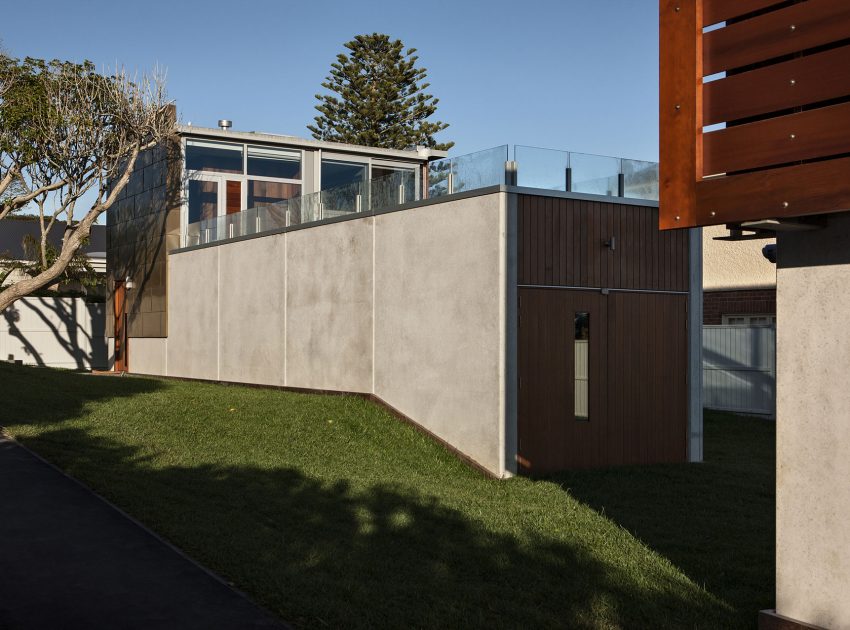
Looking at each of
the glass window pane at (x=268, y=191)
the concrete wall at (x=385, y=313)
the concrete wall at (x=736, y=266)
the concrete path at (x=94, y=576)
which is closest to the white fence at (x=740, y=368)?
the concrete wall at (x=736, y=266)

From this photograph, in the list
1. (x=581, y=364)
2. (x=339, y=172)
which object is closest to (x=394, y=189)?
(x=581, y=364)

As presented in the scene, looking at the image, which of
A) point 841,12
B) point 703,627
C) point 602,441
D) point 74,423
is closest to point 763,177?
point 841,12

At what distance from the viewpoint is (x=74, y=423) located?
50.1 ft

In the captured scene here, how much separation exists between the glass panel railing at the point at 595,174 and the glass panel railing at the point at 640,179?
7.2 inches

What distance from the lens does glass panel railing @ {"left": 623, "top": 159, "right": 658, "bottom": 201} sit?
1586cm

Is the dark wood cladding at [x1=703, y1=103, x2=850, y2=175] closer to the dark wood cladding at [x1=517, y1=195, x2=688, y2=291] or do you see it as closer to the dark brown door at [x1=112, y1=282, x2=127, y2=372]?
the dark wood cladding at [x1=517, y1=195, x2=688, y2=291]

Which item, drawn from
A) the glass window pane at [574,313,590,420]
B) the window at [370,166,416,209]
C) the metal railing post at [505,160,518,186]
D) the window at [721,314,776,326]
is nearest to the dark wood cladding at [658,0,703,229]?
the metal railing post at [505,160,518,186]

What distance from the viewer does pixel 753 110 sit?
21.2 feet

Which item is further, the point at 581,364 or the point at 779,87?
the point at 581,364

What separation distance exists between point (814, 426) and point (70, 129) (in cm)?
2536

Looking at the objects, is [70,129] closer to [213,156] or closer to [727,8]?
[213,156]

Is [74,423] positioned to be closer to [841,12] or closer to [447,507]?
[447,507]

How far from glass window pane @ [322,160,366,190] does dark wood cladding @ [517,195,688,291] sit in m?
13.1

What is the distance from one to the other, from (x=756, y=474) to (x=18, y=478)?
407 inches
